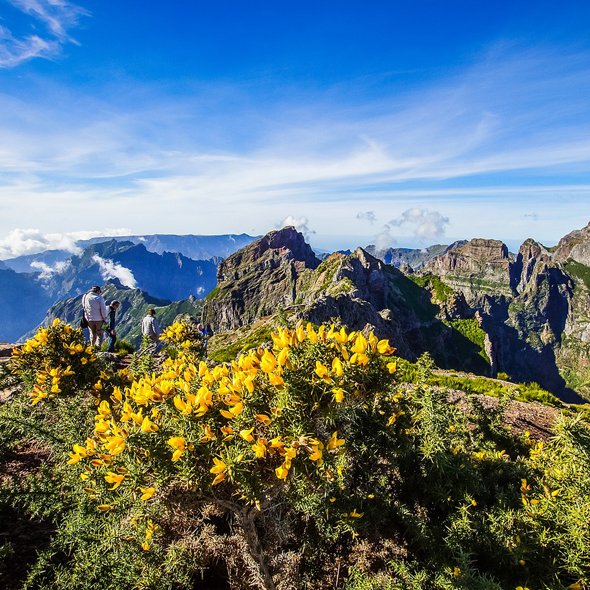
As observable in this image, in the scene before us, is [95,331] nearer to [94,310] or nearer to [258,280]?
[94,310]

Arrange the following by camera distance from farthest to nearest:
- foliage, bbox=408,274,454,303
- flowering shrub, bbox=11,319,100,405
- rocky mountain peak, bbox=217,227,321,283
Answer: rocky mountain peak, bbox=217,227,321,283 → foliage, bbox=408,274,454,303 → flowering shrub, bbox=11,319,100,405

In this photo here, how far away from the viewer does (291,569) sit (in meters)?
4.23

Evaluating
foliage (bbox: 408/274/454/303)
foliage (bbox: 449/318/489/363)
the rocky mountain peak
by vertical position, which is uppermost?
the rocky mountain peak

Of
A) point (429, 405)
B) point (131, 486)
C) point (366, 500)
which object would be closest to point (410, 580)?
point (366, 500)

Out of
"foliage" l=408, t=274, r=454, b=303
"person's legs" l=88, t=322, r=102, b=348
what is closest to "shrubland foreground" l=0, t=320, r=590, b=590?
"person's legs" l=88, t=322, r=102, b=348

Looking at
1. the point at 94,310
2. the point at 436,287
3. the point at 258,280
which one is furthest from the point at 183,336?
the point at 258,280

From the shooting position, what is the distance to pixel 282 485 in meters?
3.12

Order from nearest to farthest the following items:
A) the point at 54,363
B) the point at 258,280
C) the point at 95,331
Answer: the point at 54,363 → the point at 95,331 → the point at 258,280

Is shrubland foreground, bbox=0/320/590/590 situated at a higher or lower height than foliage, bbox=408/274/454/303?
higher

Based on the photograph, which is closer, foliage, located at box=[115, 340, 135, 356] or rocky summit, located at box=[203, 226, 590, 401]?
foliage, located at box=[115, 340, 135, 356]

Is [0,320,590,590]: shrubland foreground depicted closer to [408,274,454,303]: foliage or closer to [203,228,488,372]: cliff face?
[203,228,488,372]: cliff face

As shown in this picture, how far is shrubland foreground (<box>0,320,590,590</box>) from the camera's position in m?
2.92

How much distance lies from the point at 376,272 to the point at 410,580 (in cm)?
9120

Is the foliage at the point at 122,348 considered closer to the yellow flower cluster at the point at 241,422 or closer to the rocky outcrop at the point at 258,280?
the yellow flower cluster at the point at 241,422
